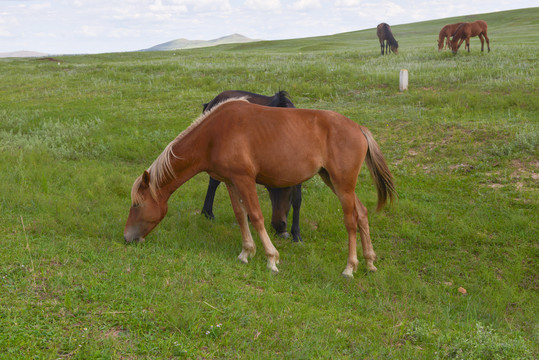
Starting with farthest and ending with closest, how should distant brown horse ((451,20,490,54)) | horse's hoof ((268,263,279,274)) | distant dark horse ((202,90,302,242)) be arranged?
distant brown horse ((451,20,490,54)) → distant dark horse ((202,90,302,242)) → horse's hoof ((268,263,279,274))

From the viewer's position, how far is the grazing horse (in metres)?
6.01

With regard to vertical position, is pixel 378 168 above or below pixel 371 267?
above

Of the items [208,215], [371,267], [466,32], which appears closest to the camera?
[371,267]

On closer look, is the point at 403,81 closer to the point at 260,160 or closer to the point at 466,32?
the point at 466,32

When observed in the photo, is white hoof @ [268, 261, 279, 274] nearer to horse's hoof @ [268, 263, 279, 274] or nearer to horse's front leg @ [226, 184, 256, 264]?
horse's hoof @ [268, 263, 279, 274]

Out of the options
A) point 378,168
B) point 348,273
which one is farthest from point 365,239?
point 378,168

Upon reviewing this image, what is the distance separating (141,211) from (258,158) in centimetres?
186

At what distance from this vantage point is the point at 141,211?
20.7ft

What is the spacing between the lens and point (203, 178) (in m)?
10.4

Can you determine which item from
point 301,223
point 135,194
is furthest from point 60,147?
point 301,223

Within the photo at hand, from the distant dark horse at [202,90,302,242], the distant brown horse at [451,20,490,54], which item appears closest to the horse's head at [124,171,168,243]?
the distant dark horse at [202,90,302,242]

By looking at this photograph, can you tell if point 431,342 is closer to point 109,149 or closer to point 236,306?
point 236,306

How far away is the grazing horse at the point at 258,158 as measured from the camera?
6.01 meters

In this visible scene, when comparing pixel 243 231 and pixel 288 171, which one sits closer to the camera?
pixel 288 171
